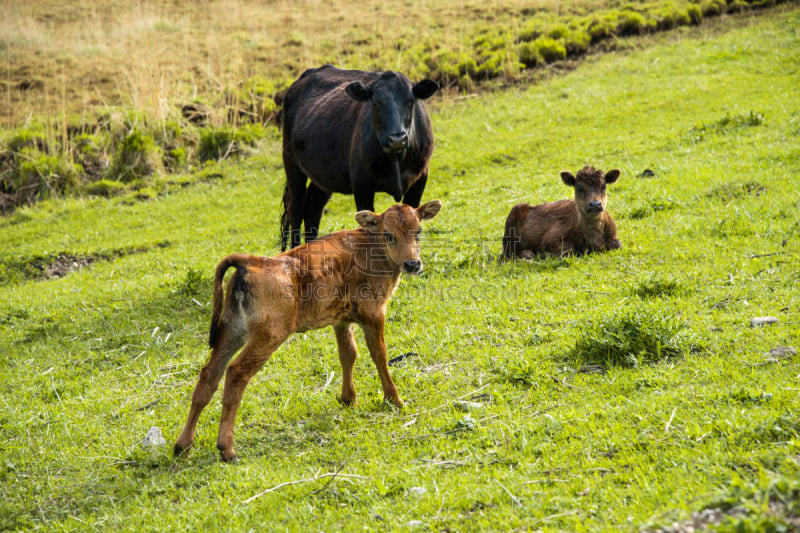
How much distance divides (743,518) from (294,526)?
2849 millimetres

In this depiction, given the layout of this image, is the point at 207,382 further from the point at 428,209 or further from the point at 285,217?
the point at 285,217

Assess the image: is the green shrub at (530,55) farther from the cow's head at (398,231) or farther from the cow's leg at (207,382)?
the cow's leg at (207,382)

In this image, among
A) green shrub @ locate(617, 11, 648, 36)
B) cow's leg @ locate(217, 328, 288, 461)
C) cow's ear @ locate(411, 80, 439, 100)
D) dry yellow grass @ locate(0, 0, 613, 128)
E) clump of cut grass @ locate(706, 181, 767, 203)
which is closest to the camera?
cow's leg @ locate(217, 328, 288, 461)

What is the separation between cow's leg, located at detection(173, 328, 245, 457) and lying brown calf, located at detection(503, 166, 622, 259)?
5498 millimetres

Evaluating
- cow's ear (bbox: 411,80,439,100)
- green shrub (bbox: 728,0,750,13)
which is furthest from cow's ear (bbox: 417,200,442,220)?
green shrub (bbox: 728,0,750,13)

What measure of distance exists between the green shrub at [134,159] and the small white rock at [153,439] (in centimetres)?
1421

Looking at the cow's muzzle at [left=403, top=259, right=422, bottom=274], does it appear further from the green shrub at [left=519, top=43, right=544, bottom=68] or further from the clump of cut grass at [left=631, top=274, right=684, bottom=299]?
the green shrub at [left=519, top=43, right=544, bottom=68]

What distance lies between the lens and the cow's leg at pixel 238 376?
6.25 meters

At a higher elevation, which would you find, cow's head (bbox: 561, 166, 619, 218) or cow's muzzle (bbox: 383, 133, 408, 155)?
A: cow's muzzle (bbox: 383, 133, 408, 155)

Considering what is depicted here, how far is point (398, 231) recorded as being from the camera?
734 centimetres

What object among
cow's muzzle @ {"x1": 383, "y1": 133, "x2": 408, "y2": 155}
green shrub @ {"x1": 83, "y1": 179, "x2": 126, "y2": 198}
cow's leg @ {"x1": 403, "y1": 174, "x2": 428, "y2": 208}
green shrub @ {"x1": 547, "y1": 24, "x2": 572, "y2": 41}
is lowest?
green shrub @ {"x1": 83, "y1": 179, "x2": 126, "y2": 198}

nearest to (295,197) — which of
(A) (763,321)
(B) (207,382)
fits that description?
(B) (207,382)

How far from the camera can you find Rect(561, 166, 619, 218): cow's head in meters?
10.3

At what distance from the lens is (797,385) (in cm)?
580
